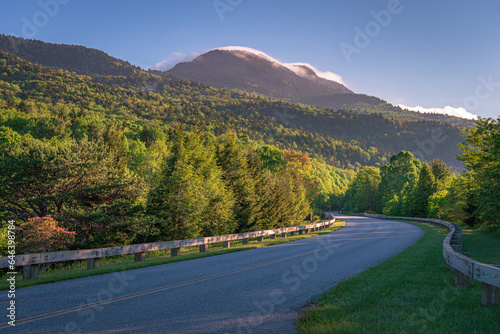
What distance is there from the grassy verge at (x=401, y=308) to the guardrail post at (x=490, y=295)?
0.15 m

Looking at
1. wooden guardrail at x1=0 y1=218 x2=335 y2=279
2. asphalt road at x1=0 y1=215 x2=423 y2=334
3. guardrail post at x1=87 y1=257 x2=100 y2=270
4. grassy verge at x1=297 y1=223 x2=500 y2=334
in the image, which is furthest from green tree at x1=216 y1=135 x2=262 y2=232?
grassy verge at x1=297 y1=223 x2=500 y2=334

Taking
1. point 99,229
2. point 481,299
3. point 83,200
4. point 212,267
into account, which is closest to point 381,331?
point 481,299

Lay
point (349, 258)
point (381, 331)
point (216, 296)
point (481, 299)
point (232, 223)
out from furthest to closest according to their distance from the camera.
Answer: point (232, 223) → point (349, 258) → point (216, 296) → point (481, 299) → point (381, 331)

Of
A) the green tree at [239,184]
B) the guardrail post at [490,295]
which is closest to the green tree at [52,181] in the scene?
the green tree at [239,184]

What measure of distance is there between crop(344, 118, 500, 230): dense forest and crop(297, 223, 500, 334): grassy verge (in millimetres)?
13126

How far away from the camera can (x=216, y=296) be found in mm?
7555

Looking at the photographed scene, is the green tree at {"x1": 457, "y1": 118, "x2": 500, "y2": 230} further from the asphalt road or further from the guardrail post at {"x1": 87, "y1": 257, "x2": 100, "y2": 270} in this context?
the guardrail post at {"x1": 87, "y1": 257, "x2": 100, "y2": 270}

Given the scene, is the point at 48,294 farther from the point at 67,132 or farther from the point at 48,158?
the point at 67,132

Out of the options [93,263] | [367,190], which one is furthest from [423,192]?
[93,263]

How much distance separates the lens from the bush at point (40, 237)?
50.0 ft

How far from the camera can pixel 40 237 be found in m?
15.7

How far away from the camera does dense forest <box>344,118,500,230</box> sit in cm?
1925

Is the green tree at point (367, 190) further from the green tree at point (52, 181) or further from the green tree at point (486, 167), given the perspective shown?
the green tree at point (52, 181)

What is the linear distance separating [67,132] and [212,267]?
81.9m
